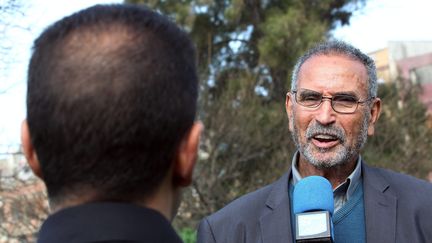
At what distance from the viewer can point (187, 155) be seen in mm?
1479

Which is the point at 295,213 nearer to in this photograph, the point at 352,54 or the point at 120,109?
the point at 352,54

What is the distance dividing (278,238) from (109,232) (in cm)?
190

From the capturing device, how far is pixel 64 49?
1.44 meters

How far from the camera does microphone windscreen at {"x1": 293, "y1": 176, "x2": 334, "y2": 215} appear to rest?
9.61 feet

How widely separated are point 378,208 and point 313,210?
36 centimetres

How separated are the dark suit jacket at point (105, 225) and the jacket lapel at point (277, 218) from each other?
5.96ft

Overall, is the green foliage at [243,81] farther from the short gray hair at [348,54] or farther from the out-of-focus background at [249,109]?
the short gray hair at [348,54]

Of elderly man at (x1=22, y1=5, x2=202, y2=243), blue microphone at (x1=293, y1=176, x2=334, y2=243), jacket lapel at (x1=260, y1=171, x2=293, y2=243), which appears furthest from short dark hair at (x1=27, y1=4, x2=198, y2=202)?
jacket lapel at (x1=260, y1=171, x2=293, y2=243)

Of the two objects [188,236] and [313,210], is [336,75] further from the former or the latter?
[188,236]

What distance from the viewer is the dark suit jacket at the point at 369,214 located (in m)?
3.09

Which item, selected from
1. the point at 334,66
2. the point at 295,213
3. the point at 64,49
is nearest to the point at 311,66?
the point at 334,66

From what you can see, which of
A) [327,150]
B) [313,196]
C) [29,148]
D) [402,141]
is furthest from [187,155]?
[402,141]

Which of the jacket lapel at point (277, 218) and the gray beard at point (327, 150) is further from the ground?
the gray beard at point (327, 150)

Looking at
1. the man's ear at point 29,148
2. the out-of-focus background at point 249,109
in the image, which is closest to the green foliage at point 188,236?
the out-of-focus background at point 249,109
